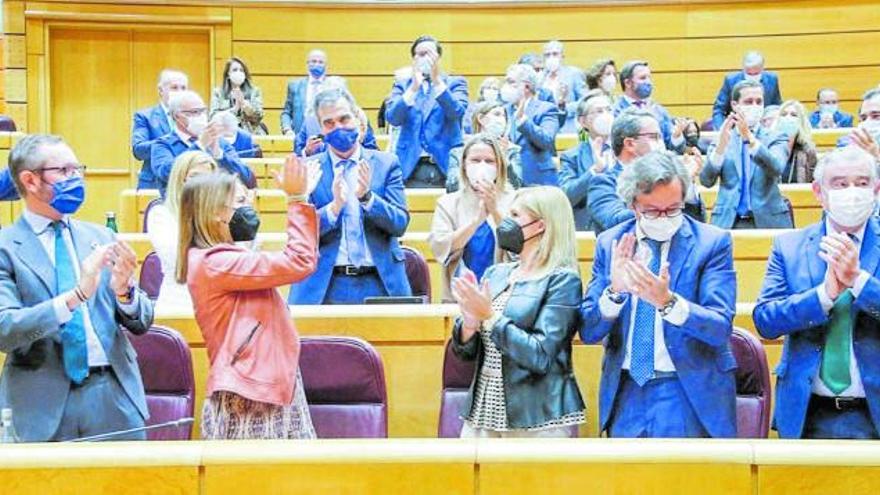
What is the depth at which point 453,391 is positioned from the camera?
3.50m

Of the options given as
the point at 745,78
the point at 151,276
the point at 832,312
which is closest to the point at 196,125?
the point at 151,276

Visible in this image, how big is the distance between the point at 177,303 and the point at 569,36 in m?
7.74

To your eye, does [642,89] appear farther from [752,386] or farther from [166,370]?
[166,370]

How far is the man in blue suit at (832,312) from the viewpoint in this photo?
9.71 ft

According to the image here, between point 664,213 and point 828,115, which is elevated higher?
point 828,115

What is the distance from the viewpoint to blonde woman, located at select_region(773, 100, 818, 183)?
6.43 m

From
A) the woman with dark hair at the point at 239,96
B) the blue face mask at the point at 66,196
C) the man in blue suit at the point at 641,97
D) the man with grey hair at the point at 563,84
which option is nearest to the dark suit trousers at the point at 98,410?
the blue face mask at the point at 66,196

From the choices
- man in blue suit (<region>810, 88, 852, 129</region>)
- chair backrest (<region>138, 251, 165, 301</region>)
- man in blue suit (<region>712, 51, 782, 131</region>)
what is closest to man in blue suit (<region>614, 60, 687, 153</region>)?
man in blue suit (<region>712, 51, 782, 131</region>)

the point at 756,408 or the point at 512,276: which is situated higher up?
the point at 512,276

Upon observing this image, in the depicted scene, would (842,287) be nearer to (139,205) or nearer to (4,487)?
(4,487)

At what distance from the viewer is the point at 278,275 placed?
2.96 m

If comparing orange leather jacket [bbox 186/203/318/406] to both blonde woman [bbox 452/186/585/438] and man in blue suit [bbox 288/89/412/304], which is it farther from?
man in blue suit [bbox 288/89/412/304]

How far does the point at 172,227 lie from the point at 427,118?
2.91 metres

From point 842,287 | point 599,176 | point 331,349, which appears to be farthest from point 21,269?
point 599,176
